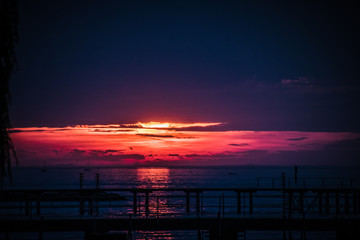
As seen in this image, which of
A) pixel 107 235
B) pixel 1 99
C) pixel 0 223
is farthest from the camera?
pixel 0 223

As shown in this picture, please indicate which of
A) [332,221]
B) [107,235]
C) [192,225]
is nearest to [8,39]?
[107,235]

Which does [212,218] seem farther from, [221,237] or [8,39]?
[8,39]

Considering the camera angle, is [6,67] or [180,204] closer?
[6,67]

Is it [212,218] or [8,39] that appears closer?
[8,39]

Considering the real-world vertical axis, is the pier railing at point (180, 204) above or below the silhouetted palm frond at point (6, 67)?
below

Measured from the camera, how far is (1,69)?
371 inches

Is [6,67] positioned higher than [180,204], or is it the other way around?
[6,67]

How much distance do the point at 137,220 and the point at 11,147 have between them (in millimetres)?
12027

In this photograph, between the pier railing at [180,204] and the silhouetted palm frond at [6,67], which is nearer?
the silhouetted palm frond at [6,67]

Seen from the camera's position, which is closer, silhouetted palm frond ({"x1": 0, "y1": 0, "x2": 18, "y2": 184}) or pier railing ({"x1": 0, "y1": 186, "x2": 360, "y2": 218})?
silhouetted palm frond ({"x1": 0, "y1": 0, "x2": 18, "y2": 184})

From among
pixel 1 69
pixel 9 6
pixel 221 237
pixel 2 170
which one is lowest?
pixel 221 237

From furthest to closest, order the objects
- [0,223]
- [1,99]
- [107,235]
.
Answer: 1. [0,223]
2. [107,235]
3. [1,99]

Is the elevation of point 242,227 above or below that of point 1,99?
below

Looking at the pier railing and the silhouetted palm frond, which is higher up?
the silhouetted palm frond
